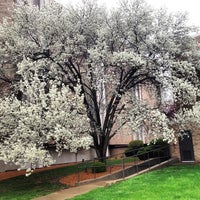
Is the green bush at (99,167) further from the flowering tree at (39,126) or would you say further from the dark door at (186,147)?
the dark door at (186,147)

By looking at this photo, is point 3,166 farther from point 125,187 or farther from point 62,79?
point 125,187

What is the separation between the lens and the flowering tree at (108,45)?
14406 millimetres

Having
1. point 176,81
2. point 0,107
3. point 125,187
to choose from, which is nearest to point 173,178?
point 125,187

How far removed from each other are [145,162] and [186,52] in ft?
18.7

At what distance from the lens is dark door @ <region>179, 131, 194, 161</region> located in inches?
654

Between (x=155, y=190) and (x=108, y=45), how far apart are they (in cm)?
777

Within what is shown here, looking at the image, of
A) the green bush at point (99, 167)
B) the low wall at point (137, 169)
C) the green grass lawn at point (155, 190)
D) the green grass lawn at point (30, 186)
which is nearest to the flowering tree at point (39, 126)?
the green grass lawn at point (30, 186)

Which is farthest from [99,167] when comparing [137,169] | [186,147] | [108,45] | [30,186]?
[108,45]

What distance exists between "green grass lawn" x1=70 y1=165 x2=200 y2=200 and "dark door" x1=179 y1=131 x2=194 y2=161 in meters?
4.56

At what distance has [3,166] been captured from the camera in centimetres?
1914

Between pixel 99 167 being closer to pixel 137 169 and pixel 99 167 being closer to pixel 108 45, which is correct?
pixel 137 169

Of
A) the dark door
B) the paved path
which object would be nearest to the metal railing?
the dark door

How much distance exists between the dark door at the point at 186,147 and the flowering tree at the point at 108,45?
193 cm

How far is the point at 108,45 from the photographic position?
1521cm
